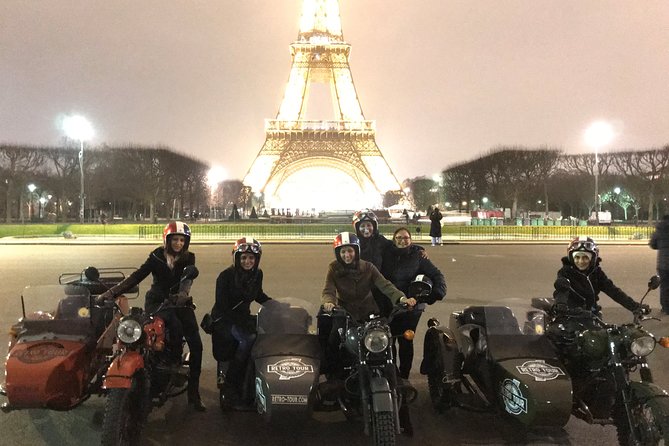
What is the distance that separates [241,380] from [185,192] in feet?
176

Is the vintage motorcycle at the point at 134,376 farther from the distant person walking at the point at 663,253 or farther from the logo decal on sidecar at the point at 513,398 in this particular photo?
the distant person walking at the point at 663,253

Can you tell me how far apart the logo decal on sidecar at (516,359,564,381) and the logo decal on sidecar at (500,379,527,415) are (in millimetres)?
104

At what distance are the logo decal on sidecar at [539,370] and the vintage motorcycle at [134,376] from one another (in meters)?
2.51

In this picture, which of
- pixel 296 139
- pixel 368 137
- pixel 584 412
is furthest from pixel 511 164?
pixel 584 412

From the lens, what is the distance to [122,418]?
335 cm

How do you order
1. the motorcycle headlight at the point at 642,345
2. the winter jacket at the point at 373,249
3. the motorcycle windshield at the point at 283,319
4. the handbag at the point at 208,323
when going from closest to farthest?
1. the motorcycle headlight at the point at 642,345
2. the motorcycle windshield at the point at 283,319
3. the handbag at the point at 208,323
4. the winter jacket at the point at 373,249

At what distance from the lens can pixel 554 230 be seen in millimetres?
30609

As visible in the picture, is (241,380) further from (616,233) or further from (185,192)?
(185,192)

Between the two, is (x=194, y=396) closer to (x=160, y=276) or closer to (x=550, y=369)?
(x=160, y=276)

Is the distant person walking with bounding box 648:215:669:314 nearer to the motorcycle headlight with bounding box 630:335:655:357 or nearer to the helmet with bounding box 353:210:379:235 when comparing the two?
the helmet with bounding box 353:210:379:235

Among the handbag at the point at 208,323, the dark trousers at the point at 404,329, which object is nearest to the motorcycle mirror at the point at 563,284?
the dark trousers at the point at 404,329

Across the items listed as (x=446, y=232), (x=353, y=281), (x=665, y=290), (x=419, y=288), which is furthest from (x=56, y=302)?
(x=446, y=232)

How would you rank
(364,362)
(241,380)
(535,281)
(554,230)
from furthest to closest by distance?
(554,230), (535,281), (241,380), (364,362)

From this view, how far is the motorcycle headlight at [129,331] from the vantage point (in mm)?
3488
